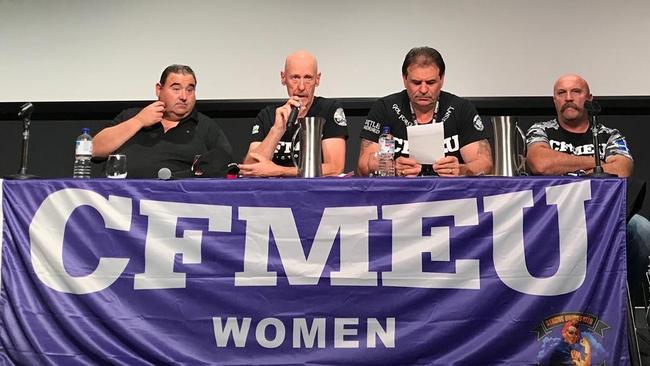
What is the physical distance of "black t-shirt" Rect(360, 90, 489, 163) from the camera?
102 inches

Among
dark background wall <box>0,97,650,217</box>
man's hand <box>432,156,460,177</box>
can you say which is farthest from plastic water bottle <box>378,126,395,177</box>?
dark background wall <box>0,97,650,217</box>

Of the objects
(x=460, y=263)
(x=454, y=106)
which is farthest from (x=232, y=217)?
(x=454, y=106)

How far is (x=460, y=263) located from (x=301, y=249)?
460 mm

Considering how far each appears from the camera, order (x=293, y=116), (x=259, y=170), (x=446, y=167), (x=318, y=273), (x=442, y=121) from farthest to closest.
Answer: (x=442, y=121), (x=293, y=116), (x=259, y=170), (x=446, y=167), (x=318, y=273)

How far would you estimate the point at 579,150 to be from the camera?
2779mm

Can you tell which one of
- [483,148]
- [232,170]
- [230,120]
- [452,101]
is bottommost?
[232,170]

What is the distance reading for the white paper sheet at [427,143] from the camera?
227 cm

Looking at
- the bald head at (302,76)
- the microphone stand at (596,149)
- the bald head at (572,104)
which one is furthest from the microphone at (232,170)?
the bald head at (572,104)

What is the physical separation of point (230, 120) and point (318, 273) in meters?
1.83

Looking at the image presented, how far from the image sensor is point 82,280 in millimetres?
1982

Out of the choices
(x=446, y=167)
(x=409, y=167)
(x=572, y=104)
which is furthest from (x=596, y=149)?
(x=572, y=104)

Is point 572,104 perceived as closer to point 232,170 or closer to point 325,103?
point 325,103

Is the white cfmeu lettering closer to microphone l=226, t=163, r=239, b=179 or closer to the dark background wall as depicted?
microphone l=226, t=163, r=239, b=179

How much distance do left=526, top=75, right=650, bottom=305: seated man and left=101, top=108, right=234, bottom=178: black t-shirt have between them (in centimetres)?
129
